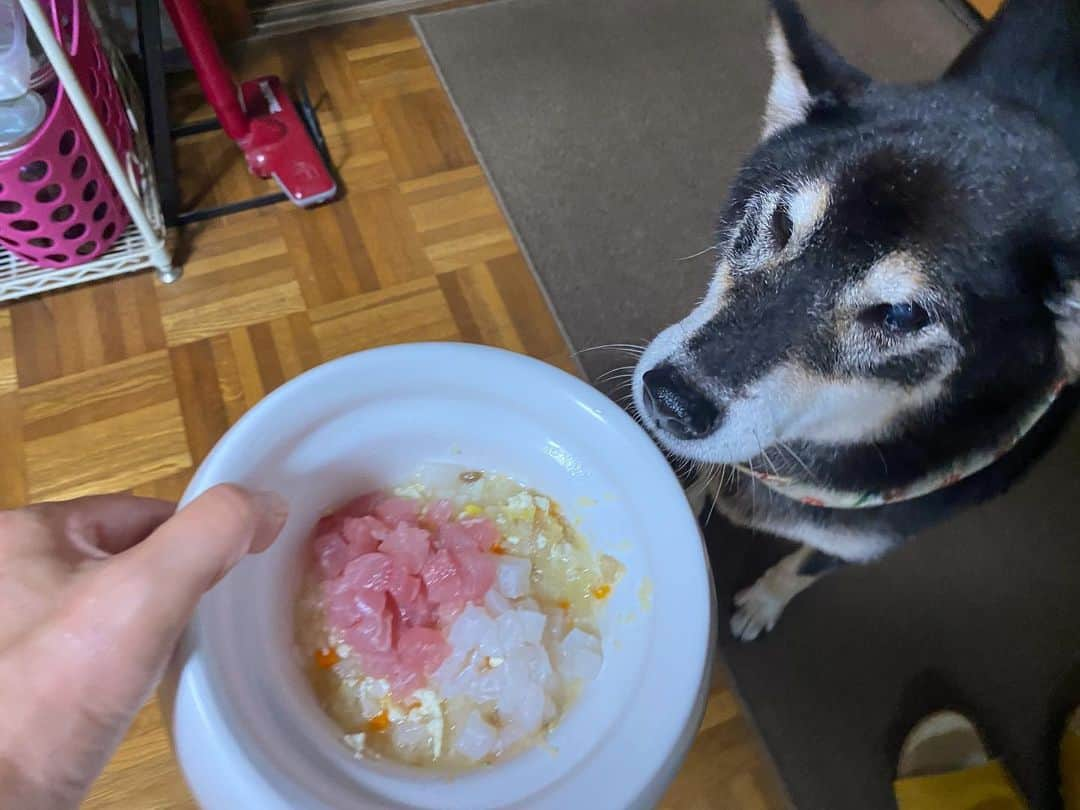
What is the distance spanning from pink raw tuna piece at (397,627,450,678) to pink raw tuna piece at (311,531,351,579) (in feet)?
0.30

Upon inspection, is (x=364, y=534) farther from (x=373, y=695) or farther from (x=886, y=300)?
(x=886, y=300)

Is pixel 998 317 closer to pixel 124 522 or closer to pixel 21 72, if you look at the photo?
pixel 124 522

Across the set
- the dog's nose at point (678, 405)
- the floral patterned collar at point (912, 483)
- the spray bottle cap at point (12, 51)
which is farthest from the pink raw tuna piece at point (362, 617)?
the spray bottle cap at point (12, 51)

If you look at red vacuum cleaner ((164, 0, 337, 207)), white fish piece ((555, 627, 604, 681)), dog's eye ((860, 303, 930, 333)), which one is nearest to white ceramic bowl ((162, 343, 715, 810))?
white fish piece ((555, 627, 604, 681))

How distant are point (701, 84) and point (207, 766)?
150 cm

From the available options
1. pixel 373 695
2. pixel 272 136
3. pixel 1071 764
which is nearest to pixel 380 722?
pixel 373 695

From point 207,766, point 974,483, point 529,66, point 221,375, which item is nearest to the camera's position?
point 207,766

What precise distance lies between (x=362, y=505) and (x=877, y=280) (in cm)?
51

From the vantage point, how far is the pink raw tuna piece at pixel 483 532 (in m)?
0.74

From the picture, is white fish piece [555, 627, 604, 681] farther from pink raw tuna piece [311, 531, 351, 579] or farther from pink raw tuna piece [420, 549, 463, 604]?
pink raw tuna piece [311, 531, 351, 579]

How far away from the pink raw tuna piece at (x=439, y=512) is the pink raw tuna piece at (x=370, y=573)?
0.08m

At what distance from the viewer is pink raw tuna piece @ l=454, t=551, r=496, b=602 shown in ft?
2.32

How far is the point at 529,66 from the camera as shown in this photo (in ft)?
5.25

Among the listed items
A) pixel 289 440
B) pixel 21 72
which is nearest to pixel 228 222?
pixel 21 72
